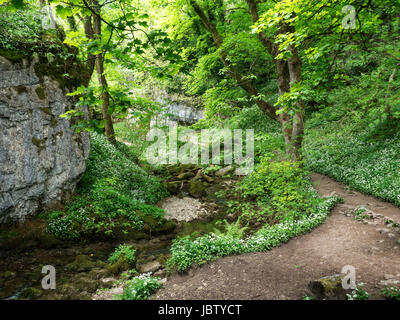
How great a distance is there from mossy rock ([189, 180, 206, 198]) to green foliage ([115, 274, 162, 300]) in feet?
27.6

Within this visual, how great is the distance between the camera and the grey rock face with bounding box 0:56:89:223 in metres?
7.38

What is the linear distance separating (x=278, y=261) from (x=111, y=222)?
21.2 feet

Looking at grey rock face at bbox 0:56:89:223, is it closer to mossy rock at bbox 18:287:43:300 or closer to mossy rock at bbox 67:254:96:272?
mossy rock at bbox 67:254:96:272

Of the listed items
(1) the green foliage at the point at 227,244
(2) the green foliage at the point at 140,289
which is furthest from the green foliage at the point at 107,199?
(2) the green foliage at the point at 140,289

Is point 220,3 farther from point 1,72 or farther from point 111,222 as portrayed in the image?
point 111,222

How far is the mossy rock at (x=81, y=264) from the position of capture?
→ 6.70m

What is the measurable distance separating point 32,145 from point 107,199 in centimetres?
339

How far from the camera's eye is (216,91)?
11133 millimetres

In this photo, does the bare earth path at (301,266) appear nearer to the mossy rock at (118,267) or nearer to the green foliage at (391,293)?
the green foliage at (391,293)

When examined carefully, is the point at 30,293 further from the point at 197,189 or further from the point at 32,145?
the point at 197,189

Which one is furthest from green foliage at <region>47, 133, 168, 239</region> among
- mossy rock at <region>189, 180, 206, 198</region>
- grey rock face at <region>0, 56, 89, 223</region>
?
mossy rock at <region>189, 180, 206, 198</region>
